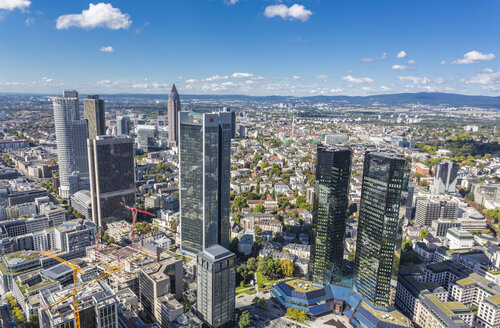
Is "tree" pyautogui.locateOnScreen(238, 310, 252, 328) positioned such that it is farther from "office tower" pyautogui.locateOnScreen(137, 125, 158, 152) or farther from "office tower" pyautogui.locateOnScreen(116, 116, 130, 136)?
"office tower" pyautogui.locateOnScreen(116, 116, 130, 136)

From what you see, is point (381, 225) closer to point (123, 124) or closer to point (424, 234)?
point (424, 234)

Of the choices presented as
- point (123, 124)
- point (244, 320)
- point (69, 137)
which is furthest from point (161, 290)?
point (123, 124)

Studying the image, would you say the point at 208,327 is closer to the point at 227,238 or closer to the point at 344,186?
the point at 227,238

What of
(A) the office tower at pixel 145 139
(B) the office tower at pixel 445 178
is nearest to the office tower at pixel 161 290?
(B) the office tower at pixel 445 178

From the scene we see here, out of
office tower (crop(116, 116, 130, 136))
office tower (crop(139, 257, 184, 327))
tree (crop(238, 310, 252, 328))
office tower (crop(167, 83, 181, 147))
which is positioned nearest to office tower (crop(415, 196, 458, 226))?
tree (crop(238, 310, 252, 328))

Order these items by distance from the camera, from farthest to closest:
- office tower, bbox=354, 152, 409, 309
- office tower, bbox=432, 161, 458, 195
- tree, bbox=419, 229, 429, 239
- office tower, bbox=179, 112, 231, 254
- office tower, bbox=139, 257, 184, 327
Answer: office tower, bbox=432, 161, 458, 195
tree, bbox=419, 229, 429, 239
office tower, bbox=179, 112, 231, 254
office tower, bbox=354, 152, 409, 309
office tower, bbox=139, 257, 184, 327

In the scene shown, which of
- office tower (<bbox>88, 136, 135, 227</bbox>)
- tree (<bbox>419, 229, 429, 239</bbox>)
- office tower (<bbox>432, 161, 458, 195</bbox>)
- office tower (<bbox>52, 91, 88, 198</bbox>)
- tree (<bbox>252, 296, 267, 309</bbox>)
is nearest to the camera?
tree (<bbox>252, 296, 267, 309</bbox>)
